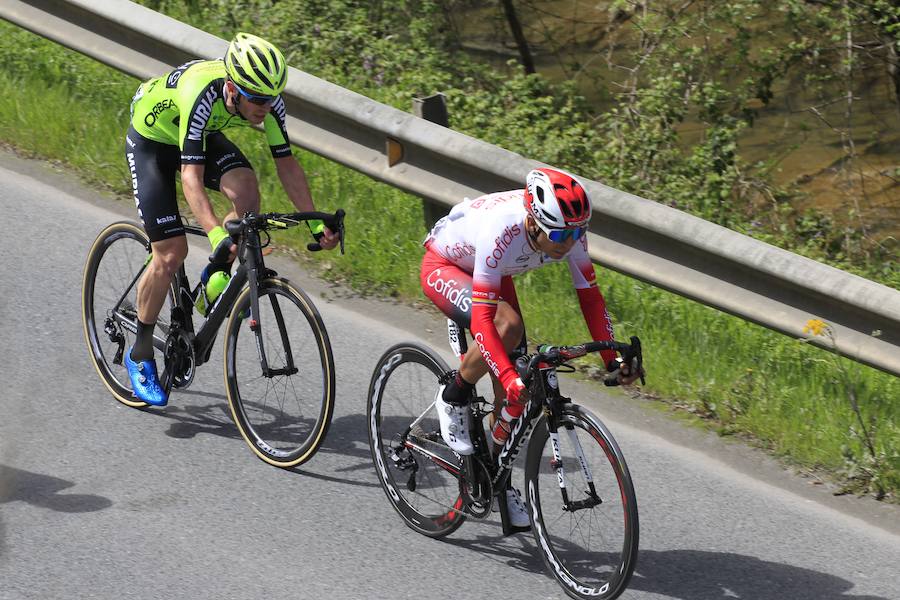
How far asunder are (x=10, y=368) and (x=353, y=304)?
212 cm

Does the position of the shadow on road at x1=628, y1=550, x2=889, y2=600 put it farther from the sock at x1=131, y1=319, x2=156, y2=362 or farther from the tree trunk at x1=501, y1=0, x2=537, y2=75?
the tree trunk at x1=501, y1=0, x2=537, y2=75

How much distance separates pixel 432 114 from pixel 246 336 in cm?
228

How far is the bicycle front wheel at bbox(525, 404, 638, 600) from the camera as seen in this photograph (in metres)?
4.85

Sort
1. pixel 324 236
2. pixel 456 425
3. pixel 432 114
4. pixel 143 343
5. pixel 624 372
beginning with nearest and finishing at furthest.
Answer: pixel 624 372, pixel 456 425, pixel 324 236, pixel 143 343, pixel 432 114

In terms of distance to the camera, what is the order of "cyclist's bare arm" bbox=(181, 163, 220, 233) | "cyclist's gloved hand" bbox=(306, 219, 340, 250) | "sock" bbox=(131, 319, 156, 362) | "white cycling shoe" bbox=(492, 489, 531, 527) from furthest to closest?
"sock" bbox=(131, 319, 156, 362) → "cyclist's gloved hand" bbox=(306, 219, 340, 250) → "cyclist's bare arm" bbox=(181, 163, 220, 233) → "white cycling shoe" bbox=(492, 489, 531, 527)

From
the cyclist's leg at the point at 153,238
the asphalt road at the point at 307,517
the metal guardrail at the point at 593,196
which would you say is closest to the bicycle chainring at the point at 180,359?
the cyclist's leg at the point at 153,238

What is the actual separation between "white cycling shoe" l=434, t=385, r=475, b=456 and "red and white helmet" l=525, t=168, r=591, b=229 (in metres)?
1.06

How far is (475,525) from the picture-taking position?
5836 millimetres

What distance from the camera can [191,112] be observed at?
595cm

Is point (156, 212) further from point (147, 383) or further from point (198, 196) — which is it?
point (147, 383)

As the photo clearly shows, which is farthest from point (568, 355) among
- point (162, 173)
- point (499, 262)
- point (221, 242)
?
point (162, 173)

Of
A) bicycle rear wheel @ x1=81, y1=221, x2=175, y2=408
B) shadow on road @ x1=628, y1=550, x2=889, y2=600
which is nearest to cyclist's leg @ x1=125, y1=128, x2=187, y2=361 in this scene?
bicycle rear wheel @ x1=81, y1=221, x2=175, y2=408

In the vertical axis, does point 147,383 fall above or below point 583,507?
below

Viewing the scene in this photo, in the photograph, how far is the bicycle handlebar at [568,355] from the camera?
4.79 m
